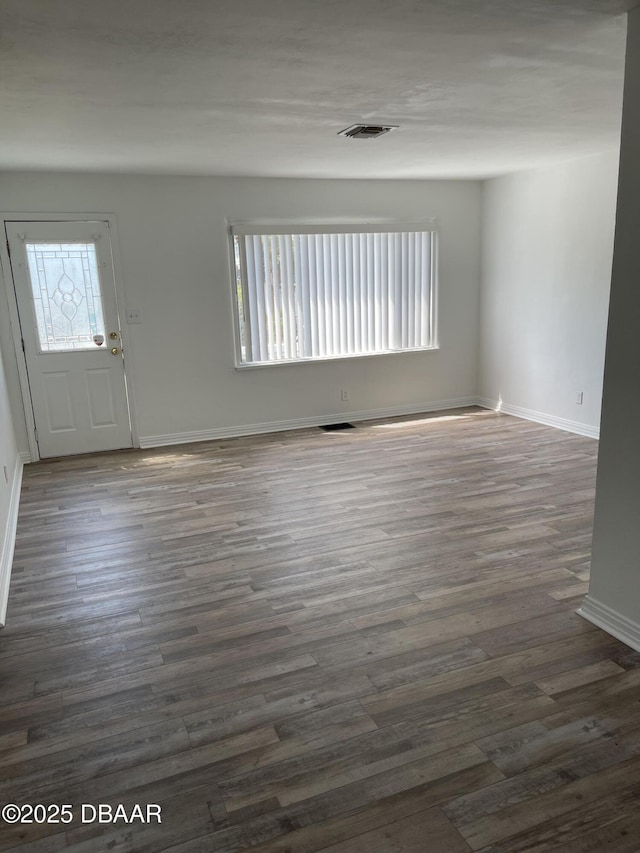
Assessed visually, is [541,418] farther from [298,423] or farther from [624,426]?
[624,426]

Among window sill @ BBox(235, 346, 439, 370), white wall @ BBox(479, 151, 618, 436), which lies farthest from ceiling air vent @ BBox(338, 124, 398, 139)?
window sill @ BBox(235, 346, 439, 370)

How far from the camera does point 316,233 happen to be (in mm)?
5988

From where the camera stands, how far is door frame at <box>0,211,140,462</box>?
16.6ft

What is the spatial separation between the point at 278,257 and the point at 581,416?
328 centimetres

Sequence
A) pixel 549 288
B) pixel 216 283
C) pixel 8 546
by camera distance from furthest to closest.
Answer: pixel 549 288 < pixel 216 283 < pixel 8 546

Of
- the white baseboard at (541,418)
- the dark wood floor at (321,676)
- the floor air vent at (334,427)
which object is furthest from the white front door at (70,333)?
the white baseboard at (541,418)

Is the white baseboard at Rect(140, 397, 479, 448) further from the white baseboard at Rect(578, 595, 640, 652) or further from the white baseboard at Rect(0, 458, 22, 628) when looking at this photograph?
the white baseboard at Rect(578, 595, 640, 652)

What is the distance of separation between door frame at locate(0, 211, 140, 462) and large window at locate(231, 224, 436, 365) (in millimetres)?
1075

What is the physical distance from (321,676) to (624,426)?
1551mm

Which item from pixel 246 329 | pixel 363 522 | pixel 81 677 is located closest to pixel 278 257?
pixel 246 329

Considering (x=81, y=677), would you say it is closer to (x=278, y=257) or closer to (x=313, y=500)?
(x=313, y=500)

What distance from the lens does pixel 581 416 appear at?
5672mm

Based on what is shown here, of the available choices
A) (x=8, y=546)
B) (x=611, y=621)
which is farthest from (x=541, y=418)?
Answer: (x=8, y=546)

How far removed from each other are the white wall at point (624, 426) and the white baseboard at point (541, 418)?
2796 millimetres
